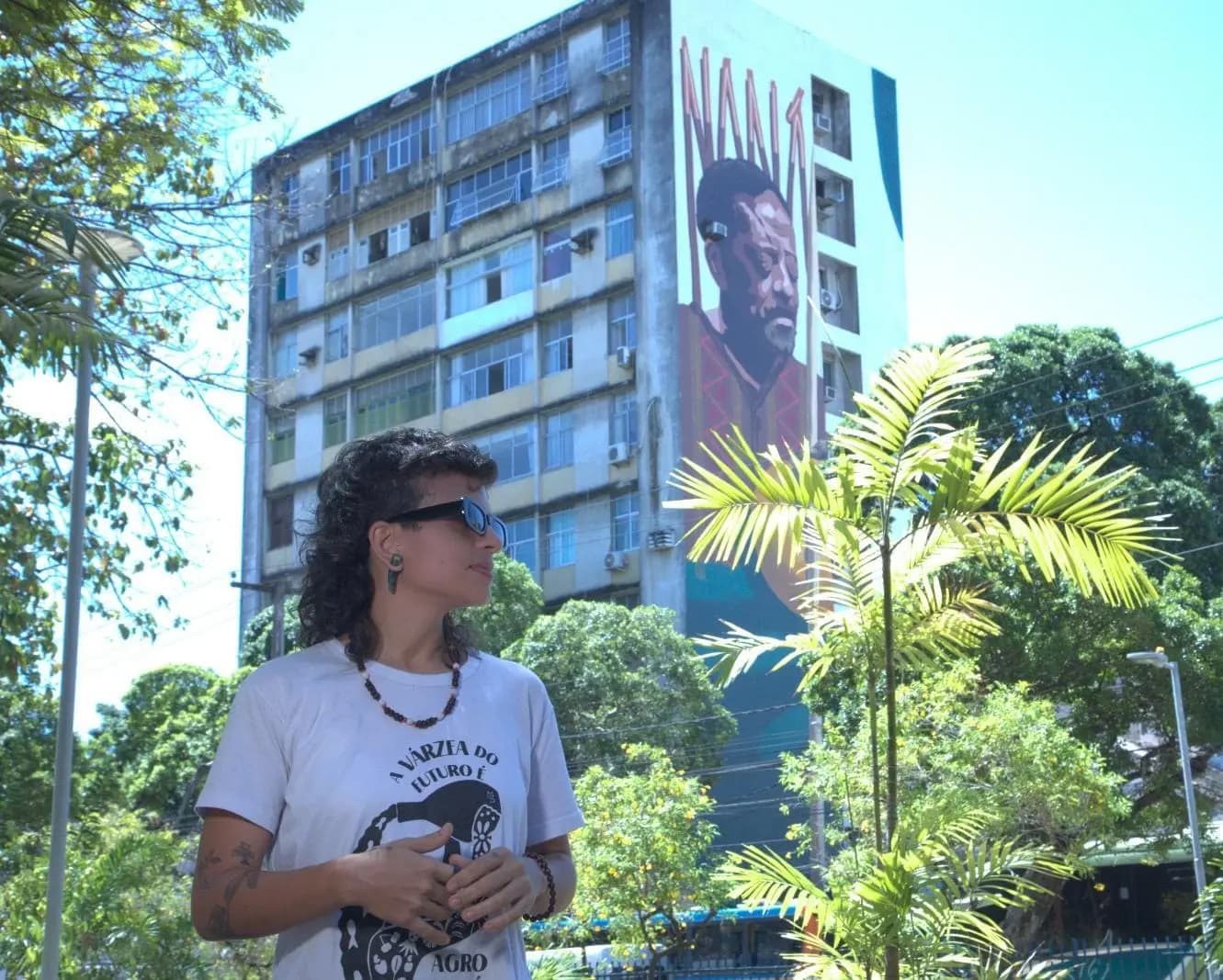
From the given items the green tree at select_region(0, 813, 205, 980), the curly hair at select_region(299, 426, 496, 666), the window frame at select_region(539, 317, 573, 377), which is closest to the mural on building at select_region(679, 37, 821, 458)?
the window frame at select_region(539, 317, 573, 377)

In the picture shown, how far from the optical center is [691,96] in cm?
4272

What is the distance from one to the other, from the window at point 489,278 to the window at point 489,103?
12.5 ft

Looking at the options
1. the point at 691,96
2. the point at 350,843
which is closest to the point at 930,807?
the point at 350,843

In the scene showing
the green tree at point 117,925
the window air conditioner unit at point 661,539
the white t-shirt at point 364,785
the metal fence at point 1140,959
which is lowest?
the metal fence at point 1140,959

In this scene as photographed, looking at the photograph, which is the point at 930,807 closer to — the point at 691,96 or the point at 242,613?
the point at 691,96

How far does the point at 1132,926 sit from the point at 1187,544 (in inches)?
319

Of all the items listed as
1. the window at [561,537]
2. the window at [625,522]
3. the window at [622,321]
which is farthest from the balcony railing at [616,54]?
the window at [561,537]

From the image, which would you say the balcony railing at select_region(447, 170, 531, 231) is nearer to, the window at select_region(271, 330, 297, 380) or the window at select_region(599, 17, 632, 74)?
the window at select_region(599, 17, 632, 74)

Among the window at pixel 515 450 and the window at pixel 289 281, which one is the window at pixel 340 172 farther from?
the window at pixel 515 450

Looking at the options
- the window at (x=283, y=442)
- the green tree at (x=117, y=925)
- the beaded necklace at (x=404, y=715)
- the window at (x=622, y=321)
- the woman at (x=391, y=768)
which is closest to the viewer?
the woman at (x=391, y=768)

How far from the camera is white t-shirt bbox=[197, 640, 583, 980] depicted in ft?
8.00

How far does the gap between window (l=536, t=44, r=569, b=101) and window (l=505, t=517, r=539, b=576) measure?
11.5 m

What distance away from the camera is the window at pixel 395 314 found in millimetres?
47812

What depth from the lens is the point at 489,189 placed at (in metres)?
46.7
